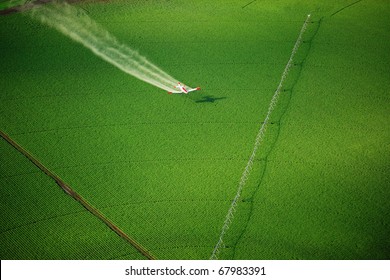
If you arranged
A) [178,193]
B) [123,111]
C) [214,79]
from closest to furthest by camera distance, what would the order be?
[178,193] → [123,111] → [214,79]

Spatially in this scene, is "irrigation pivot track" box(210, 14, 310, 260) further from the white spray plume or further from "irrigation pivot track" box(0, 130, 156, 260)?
the white spray plume

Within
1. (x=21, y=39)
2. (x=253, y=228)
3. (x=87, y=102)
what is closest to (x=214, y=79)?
(x=87, y=102)

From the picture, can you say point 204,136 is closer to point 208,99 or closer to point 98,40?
point 208,99

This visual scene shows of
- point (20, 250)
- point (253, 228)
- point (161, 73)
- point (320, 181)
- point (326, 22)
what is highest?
point (326, 22)

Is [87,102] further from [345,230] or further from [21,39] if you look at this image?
[345,230]

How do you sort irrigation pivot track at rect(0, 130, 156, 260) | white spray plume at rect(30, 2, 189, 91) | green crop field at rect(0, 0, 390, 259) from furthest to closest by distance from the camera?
white spray plume at rect(30, 2, 189, 91), green crop field at rect(0, 0, 390, 259), irrigation pivot track at rect(0, 130, 156, 260)

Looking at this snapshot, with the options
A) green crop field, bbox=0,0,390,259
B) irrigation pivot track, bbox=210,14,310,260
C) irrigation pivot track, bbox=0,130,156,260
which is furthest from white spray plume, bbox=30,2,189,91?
irrigation pivot track, bbox=0,130,156,260
